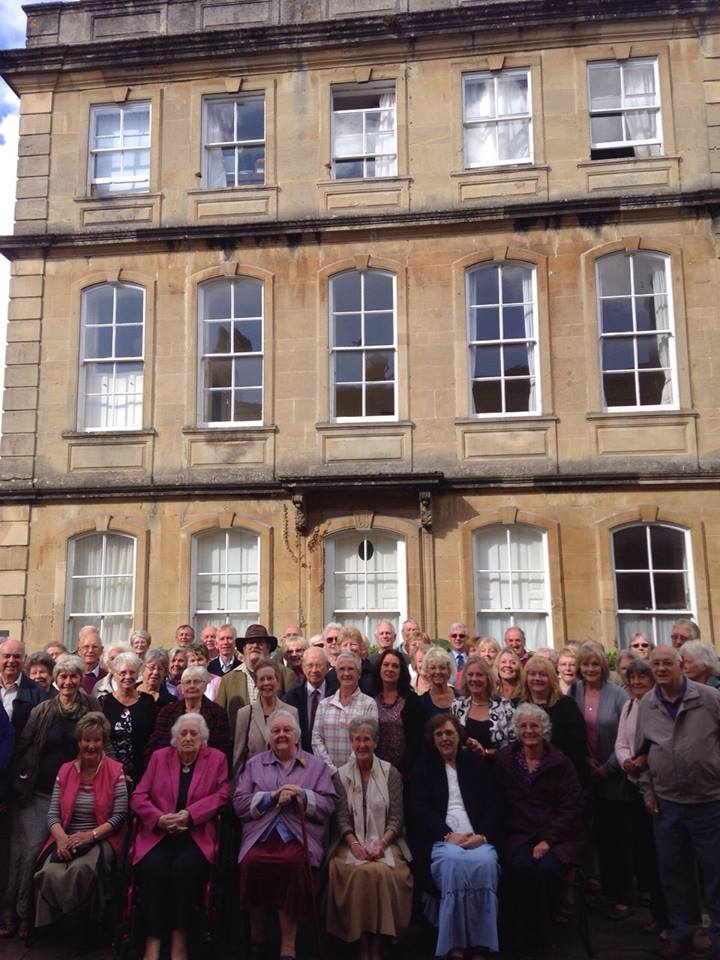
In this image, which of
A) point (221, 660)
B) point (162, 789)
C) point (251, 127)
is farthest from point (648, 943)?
point (251, 127)

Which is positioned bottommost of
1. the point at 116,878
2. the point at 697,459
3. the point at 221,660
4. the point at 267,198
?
the point at 116,878

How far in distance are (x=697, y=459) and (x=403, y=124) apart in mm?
6490

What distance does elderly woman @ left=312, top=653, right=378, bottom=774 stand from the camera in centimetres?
585

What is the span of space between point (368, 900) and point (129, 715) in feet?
6.93

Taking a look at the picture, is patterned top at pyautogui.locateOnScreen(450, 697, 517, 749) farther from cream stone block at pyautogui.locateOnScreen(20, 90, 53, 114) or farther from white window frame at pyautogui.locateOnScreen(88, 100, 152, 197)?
cream stone block at pyautogui.locateOnScreen(20, 90, 53, 114)

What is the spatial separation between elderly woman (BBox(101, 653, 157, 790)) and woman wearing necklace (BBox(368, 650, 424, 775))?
5.37 ft

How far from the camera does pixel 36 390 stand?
1261 cm

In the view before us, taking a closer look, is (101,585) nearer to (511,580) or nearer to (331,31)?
(511,580)

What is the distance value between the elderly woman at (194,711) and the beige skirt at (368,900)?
116 centimetres

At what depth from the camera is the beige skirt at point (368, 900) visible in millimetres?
5164

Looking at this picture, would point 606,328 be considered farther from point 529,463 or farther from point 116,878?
point 116,878

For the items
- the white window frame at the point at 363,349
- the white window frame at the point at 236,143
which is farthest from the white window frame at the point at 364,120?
the white window frame at the point at 363,349

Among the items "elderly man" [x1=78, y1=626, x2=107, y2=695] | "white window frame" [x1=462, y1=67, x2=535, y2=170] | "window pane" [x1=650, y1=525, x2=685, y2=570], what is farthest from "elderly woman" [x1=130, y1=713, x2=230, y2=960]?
"white window frame" [x1=462, y1=67, x2=535, y2=170]

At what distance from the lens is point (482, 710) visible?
20.0 feet
